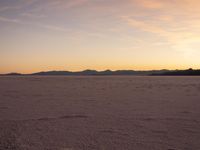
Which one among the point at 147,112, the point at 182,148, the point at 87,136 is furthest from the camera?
the point at 147,112

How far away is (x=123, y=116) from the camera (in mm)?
7941

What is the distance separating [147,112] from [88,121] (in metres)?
2.57

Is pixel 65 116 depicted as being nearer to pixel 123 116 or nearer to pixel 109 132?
pixel 123 116

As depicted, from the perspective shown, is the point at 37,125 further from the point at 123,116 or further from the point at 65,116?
the point at 123,116

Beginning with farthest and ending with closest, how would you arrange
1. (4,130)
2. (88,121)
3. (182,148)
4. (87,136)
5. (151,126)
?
(88,121) → (151,126) → (4,130) → (87,136) → (182,148)

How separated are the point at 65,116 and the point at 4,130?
2291mm

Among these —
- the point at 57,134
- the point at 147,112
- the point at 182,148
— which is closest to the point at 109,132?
the point at 57,134

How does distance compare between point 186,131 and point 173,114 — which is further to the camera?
point 173,114

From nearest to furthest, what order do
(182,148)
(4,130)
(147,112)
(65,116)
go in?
1. (182,148)
2. (4,130)
3. (65,116)
4. (147,112)

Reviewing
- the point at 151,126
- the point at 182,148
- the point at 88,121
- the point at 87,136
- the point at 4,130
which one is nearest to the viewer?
the point at 182,148

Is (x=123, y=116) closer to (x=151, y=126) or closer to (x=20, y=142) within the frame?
(x=151, y=126)

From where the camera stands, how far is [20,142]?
16.8 feet

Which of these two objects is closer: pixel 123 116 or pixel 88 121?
pixel 88 121

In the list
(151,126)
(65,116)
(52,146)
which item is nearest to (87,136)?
(52,146)
